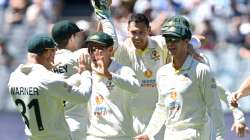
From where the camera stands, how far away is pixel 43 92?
30.7ft

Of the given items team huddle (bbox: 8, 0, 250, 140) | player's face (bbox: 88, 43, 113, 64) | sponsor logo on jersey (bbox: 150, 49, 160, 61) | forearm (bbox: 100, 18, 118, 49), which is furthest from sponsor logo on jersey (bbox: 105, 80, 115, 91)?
sponsor logo on jersey (bbox: 150, 49, 160, 61)

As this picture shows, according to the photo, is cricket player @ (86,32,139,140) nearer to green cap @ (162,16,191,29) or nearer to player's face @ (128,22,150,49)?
player's face @ (128,22,150,49)

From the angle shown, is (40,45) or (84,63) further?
(84,63)

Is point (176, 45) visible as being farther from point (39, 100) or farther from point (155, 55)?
point (155, 55)

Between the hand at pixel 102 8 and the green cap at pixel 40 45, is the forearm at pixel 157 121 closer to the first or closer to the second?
the green cap at pixel 40 45

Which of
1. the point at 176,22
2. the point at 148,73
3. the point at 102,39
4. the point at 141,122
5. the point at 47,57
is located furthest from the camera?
the point at 141,122

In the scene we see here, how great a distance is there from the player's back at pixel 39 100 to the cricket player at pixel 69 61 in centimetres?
67

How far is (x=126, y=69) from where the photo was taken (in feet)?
33.8

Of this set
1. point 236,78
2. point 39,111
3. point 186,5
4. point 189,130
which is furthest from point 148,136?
point 186,5

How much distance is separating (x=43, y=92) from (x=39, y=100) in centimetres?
8

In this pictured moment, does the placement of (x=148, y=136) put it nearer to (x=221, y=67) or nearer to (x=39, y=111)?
(x=39, y=111)

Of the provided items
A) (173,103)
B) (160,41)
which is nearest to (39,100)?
(173,103)

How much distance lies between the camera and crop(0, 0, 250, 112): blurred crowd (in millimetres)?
17328

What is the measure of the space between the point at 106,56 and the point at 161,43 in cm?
105
